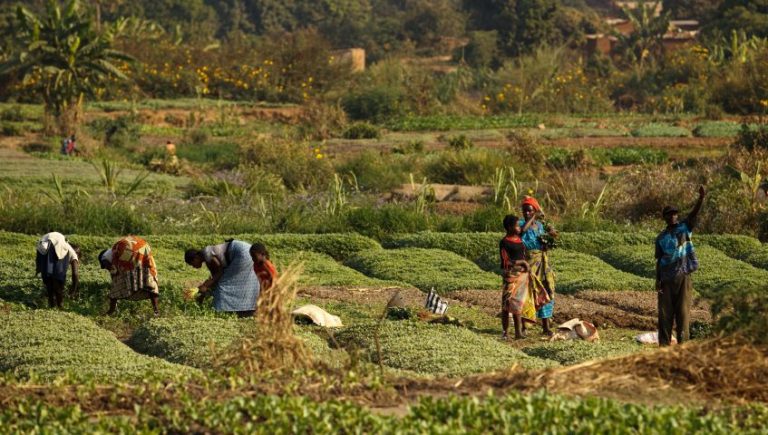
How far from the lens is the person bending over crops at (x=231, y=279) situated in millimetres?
14180

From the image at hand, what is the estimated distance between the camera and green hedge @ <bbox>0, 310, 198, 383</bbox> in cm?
1062

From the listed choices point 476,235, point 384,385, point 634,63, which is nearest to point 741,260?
point 476,235

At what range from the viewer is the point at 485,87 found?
47.7 metres

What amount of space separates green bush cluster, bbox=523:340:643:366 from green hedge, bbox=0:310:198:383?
3.34 metres

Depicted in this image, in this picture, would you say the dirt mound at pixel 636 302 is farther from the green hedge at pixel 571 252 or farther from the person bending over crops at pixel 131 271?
the person bending over crops at pixel 131 271

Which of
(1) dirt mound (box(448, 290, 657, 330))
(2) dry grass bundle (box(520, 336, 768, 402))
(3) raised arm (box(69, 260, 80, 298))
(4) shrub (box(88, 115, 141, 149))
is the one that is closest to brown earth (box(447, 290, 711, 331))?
(1) dirt mound (box(448, 290, 657, 330))

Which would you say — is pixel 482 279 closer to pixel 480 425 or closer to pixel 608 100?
pixel 480 425

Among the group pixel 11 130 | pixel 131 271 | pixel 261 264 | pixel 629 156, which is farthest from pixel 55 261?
pixel 11 130

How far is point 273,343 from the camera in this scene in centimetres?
964

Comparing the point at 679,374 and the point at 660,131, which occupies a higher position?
the point at 679,374

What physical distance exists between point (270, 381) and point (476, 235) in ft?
38.5

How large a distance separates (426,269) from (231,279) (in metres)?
4.89

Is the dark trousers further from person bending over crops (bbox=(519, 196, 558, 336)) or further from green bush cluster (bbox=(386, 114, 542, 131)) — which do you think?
green bush cluster (bbox=(386, 114, 542, 131))

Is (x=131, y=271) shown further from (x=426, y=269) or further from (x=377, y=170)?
(x=377, y=170)
